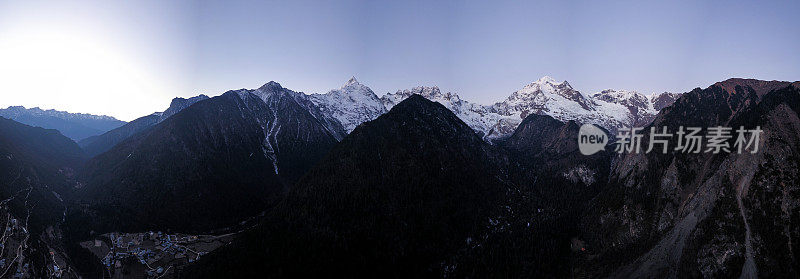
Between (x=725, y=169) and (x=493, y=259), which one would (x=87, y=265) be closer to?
(x=493, y=259)

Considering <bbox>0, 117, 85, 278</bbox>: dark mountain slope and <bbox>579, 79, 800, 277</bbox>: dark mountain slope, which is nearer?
<bbox>579, 79, 800, 277</bbox>: dark mountain slope

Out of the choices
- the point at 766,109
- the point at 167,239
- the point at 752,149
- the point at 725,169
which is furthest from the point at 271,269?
the point at 766,109

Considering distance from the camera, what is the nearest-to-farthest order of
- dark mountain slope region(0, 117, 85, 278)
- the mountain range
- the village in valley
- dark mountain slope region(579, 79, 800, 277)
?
dark mountain slope region(579, 79, 800, 277)
the mountain range
dark mountain slope region(0, 117, 85, 278)
the village in valley

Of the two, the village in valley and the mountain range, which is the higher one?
the mountain range

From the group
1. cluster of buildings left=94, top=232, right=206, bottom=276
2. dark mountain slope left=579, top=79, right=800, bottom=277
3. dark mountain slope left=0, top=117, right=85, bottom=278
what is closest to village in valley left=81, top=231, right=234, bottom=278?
cluster of buildings left=94, top=232, right=206, bottom=276

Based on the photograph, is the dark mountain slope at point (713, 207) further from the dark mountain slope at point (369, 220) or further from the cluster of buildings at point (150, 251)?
the cluster of buildings at point (150, 251)

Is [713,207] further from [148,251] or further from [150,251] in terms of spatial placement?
[148,251]

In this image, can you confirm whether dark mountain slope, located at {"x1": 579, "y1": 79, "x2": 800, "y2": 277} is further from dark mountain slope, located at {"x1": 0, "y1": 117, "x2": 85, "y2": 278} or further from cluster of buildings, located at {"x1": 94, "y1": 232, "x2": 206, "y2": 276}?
dark mountain slope, located at {"x1": 0, "y1": 117, "x2": 85, "y2": 278}

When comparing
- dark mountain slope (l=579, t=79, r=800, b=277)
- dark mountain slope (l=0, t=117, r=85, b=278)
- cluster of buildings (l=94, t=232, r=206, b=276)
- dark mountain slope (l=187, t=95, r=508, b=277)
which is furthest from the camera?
cluster of buildings (l=94, t=232, r=206, b=276)

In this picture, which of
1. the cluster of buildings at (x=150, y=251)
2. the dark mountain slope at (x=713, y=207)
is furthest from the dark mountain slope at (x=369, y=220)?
the dark mountain slope at (x=713, y=207)
